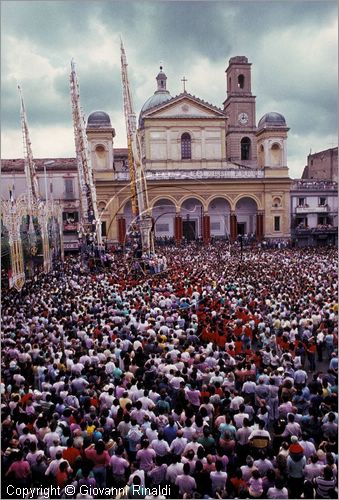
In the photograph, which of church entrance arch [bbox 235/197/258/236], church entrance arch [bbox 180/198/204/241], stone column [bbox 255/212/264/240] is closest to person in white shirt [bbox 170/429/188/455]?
church entrance arch [bbox 180/198/204/241]

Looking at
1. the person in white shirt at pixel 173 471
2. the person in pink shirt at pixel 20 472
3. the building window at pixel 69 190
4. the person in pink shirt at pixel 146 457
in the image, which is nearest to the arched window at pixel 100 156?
the building window at pixel 69 190

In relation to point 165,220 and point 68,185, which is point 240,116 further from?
point 68,185

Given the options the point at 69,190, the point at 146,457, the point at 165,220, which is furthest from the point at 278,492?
the point at 69,190

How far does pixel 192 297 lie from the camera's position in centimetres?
1934

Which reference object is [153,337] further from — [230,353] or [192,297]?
[192,297]

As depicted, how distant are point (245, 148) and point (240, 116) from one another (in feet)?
12.1

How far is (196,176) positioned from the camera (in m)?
52.2

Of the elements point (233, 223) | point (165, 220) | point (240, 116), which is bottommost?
point (233, 223)

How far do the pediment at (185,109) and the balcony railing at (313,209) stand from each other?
12476mm

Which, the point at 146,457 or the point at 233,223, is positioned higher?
the point at 233,223

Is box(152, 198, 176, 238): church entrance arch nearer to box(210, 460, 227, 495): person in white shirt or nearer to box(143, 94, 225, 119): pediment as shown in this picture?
box(143, 94, 225, 119): pediment

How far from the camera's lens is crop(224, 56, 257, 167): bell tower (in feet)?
197

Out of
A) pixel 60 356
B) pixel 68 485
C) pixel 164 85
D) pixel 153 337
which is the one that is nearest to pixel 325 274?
pixel 153 337

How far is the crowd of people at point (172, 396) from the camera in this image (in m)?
7.40
